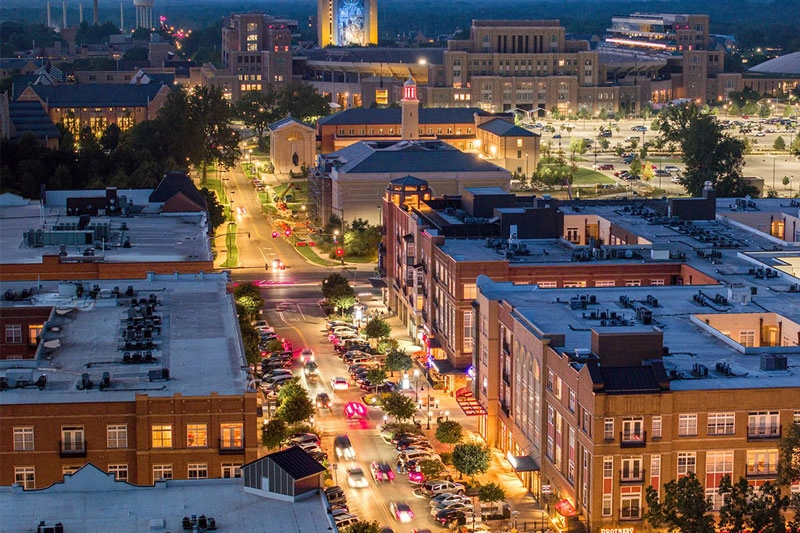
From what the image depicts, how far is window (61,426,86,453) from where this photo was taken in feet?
176

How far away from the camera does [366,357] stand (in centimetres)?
8400

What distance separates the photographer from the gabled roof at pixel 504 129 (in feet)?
530

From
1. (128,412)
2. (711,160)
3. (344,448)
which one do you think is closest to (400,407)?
(344,448)

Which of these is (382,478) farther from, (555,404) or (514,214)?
(514,214)

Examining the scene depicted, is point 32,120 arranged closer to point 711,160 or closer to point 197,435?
point 711,160

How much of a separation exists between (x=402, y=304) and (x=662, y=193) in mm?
58018

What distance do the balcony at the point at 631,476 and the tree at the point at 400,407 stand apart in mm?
16017

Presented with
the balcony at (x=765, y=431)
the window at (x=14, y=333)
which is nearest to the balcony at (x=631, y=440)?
the balcony at (x=765, y=431)

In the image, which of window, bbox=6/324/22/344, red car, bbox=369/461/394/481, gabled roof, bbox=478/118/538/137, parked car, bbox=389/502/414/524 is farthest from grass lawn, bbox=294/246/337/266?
parked car, bbox=389/502/414/524

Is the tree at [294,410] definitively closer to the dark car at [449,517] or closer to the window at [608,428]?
the dark car at [449,517]

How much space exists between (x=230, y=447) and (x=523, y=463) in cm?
1345

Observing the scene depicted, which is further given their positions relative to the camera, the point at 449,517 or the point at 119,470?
the point at 449,517

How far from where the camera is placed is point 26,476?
5394 centimetres

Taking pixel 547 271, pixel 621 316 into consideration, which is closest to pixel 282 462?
pixel 621 316
